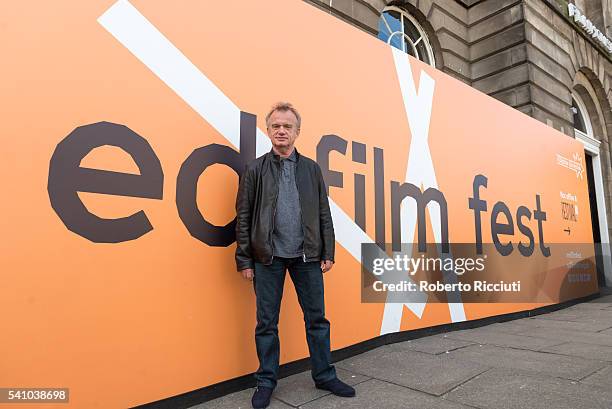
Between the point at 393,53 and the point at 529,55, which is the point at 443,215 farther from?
the point at 529,55

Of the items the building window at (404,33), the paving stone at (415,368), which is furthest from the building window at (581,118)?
the paving stone at (415,368)

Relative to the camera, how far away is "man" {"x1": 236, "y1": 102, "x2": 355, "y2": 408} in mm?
2471

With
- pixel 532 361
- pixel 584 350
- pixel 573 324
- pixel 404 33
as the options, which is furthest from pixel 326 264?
pixel 404 33

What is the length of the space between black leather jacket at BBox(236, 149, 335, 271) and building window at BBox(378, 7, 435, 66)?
7.45m

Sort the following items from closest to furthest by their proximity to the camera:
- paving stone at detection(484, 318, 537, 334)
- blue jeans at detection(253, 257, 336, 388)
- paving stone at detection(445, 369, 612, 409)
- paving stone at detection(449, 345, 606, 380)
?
paving stone at detection(445, 369, 612, 409)
blue jeans at detection(253, 257, 336, 388)
paving stone at detection(449, 345, 606, 380)
paving stone at detection(484, 318, 537, 334)

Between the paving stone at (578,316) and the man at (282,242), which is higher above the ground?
the man at (282,242)

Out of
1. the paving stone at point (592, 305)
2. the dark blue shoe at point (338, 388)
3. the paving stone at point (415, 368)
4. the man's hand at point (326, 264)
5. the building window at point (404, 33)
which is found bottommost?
the paving stone at point (592, 305)

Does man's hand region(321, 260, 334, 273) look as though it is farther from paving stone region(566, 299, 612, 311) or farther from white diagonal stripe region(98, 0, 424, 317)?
paving stone region(566, 299, 612, 311)

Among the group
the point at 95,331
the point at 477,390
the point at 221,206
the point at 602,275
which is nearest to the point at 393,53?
the point at 221,206

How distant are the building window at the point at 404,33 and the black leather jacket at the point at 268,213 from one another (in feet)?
24.4

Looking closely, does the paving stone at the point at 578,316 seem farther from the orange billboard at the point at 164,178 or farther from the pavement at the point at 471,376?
the orange billboard at the point at 164,178

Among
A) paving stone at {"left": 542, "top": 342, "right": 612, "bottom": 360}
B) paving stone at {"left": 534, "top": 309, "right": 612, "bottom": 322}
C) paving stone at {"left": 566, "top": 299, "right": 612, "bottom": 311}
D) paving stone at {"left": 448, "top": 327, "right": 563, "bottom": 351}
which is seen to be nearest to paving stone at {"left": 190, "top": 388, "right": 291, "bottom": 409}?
paving stone at {"left": 448, "top": 327, "right": 563, "bottom": 351}

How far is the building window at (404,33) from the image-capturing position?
30.5ft

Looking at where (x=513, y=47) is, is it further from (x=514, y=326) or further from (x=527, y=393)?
(x=527, y=393)
